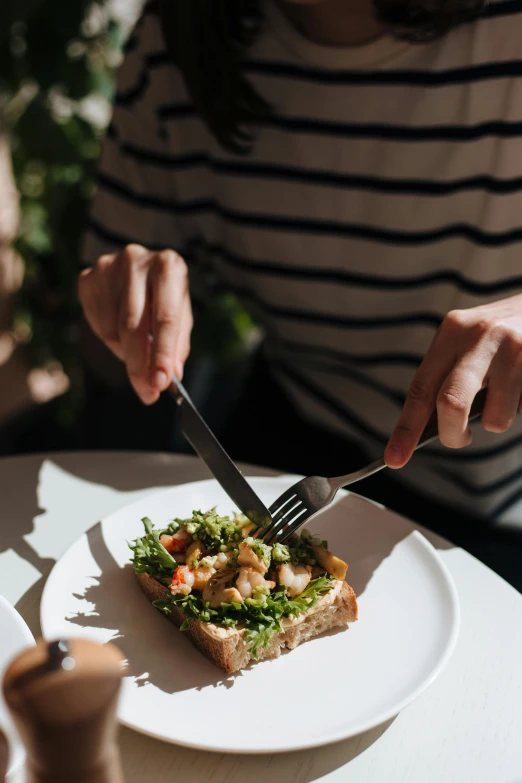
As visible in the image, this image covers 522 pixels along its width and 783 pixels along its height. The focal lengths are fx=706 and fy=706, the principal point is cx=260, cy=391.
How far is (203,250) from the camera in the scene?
1751mm

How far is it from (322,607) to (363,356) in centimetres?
80

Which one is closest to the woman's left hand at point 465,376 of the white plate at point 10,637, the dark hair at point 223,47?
the white plate at point 10,637

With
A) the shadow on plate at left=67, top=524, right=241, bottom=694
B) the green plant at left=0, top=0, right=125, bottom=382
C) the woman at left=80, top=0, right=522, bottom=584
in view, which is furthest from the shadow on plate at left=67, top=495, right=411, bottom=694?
the green plant at left=0, top=0, right=125, bottom=382

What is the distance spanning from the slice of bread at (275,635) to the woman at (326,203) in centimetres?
38

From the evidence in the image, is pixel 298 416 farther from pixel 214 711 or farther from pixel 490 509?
pixel 214 711

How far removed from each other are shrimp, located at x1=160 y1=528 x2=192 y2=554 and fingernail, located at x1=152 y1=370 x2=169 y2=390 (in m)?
0.24

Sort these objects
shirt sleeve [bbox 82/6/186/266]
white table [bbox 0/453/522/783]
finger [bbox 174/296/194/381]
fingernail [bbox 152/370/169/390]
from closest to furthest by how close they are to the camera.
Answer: white table [bbox 0/453/522/783] → fingernail [bbox 152/370/169/390] → finger [bbox 174/296/194/381] → shirt sleeve [bbox 82/6/186/266]

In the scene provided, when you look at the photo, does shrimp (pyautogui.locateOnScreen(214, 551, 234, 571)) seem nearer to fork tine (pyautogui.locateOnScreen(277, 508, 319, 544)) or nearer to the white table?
fork tine (pyautogui.locateOnScreen(277, 508, 319, 544))

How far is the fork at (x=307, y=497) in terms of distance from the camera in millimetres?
946

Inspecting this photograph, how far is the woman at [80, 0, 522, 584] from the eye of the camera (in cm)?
128

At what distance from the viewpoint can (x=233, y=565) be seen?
2.90 feet

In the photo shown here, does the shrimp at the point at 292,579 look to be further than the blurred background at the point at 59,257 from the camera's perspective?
No

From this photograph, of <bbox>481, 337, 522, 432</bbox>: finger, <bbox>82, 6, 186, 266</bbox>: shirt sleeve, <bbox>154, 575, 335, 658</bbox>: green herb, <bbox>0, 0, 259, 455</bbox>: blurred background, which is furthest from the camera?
<bbox>0, 0, 259, 455</bbox>: blurred background

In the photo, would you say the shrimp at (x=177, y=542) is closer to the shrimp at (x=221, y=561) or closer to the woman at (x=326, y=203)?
the shrimp at (x=221, y=561)
